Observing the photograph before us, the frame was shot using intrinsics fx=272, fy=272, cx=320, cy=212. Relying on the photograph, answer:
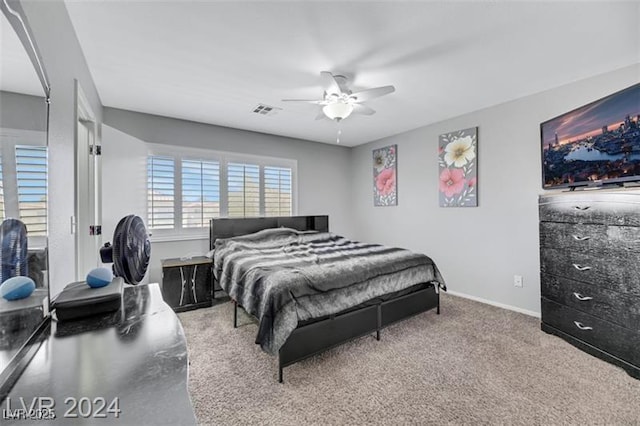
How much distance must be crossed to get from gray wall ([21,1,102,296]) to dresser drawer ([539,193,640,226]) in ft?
12.4

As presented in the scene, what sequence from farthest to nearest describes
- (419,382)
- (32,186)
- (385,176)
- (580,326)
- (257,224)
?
(385,176), (257,224), (580,326), (419,382), (32,186)

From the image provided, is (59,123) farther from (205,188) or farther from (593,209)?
(593,209)

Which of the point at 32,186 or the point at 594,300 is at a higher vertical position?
the point at 32,186

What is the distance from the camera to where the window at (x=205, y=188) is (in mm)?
3748

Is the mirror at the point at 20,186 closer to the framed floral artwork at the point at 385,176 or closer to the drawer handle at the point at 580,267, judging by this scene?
the drawer handle at the point at 580,267

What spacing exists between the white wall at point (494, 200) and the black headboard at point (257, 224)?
59.2 inches

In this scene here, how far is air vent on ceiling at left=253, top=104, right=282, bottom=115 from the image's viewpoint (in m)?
3.49

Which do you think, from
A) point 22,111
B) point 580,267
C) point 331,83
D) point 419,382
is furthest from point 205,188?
point 580,267

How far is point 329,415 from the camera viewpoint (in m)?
1.71

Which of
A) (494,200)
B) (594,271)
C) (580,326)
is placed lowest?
(580,326)

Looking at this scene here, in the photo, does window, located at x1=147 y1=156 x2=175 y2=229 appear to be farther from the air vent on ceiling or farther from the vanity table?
the vanity table

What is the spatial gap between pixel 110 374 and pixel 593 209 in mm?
3326

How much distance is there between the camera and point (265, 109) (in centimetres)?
359

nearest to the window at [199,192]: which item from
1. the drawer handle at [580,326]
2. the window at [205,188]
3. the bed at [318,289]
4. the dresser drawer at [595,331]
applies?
the window at [205,188]
